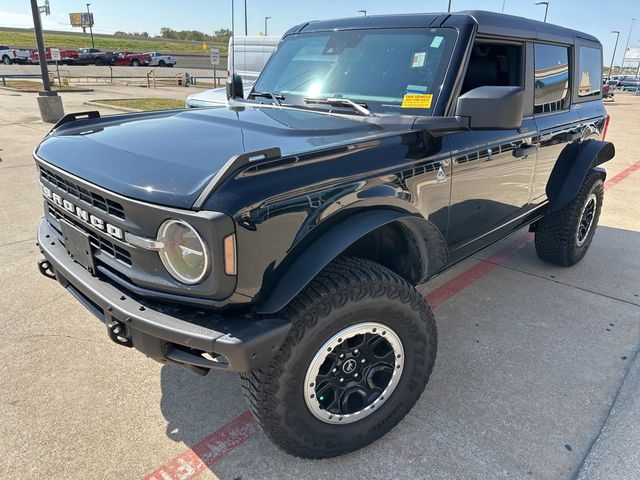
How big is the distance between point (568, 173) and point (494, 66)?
125cm

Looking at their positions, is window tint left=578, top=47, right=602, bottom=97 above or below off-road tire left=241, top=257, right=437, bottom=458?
above

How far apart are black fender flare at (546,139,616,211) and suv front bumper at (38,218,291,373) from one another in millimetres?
2949

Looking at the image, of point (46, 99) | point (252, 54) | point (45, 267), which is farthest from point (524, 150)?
point (46, 99)

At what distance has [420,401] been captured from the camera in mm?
2668

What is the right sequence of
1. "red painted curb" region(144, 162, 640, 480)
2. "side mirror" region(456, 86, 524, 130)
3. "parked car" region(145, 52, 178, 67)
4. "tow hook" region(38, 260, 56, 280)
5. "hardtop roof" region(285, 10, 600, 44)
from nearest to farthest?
"red painted curb" region(144, 162, 640, 480)
"side mirror" region(456, 86, 524, 130)
"tow hook" region(38, 260, 56, 280)
"hardtop roof" region(285, 10, 600, 44)
"parked car" region(145, 52, 178, 67)

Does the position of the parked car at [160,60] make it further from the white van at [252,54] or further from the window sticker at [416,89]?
the window sticker at [416,89]

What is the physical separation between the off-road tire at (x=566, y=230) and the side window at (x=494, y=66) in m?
1.35

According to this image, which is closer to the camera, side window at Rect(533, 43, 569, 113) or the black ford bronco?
the black ford bronco

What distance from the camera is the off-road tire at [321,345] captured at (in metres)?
1.95

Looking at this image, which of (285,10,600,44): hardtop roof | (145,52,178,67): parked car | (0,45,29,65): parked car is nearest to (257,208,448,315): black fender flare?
(285,10,600,44): hardtop roof

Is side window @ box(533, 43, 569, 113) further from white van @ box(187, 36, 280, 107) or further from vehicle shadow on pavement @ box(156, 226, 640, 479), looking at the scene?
white van @ box(187, 36, 280, 107)

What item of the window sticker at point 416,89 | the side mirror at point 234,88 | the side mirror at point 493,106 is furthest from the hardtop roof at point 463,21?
the side mirror at point 493,106

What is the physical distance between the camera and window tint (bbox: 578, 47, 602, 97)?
4.10 m

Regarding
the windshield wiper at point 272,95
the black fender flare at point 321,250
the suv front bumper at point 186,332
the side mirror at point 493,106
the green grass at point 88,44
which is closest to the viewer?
the suv front bumper at point 186,332
